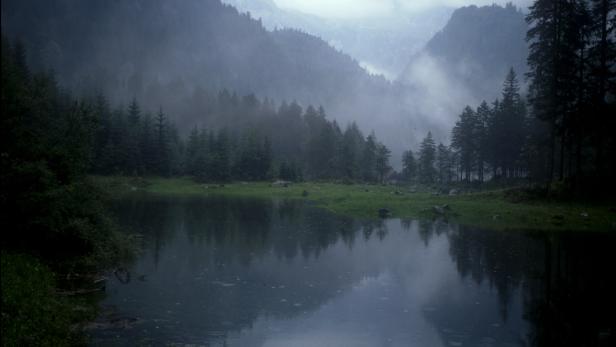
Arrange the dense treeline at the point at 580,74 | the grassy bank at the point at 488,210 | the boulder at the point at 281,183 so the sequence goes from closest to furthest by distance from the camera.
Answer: the grassy bank at the point at 488,210 < the dense treeline at the point at 580,74 < the boulder at the point at 281,183

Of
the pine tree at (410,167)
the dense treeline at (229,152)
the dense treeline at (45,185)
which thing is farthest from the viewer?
the pine tree at (410,167)

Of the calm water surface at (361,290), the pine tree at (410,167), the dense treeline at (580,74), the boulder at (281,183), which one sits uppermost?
the dense treeline at (580,74)

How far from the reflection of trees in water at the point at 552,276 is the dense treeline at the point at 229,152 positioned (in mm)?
73461

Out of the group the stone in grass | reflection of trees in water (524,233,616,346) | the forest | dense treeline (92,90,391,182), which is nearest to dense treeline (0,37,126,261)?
the forest

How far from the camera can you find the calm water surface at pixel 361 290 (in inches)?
631

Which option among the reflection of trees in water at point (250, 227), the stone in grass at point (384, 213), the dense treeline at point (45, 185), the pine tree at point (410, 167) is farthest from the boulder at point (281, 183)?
the dense treeline at point (45, 185)

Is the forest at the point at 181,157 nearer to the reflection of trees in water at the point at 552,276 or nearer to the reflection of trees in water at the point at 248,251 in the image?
the reflection of trees in water at the point at 248,251

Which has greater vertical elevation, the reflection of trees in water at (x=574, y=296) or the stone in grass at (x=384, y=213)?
the stone in grass at (x=384, y=213)

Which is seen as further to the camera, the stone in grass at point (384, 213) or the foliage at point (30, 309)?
the stone in grass at point (384, 213)

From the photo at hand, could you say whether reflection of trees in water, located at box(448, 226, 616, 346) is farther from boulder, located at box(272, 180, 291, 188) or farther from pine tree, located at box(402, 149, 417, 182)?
pine tree, located at box(402, 149, 417, 182)

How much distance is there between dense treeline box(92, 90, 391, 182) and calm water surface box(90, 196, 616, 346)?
→ 6464cm

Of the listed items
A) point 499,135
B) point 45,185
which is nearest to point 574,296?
point 45,185

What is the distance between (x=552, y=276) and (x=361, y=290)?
1023 centimetres

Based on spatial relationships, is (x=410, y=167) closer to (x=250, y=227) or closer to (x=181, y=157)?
(x=181, y=157)
